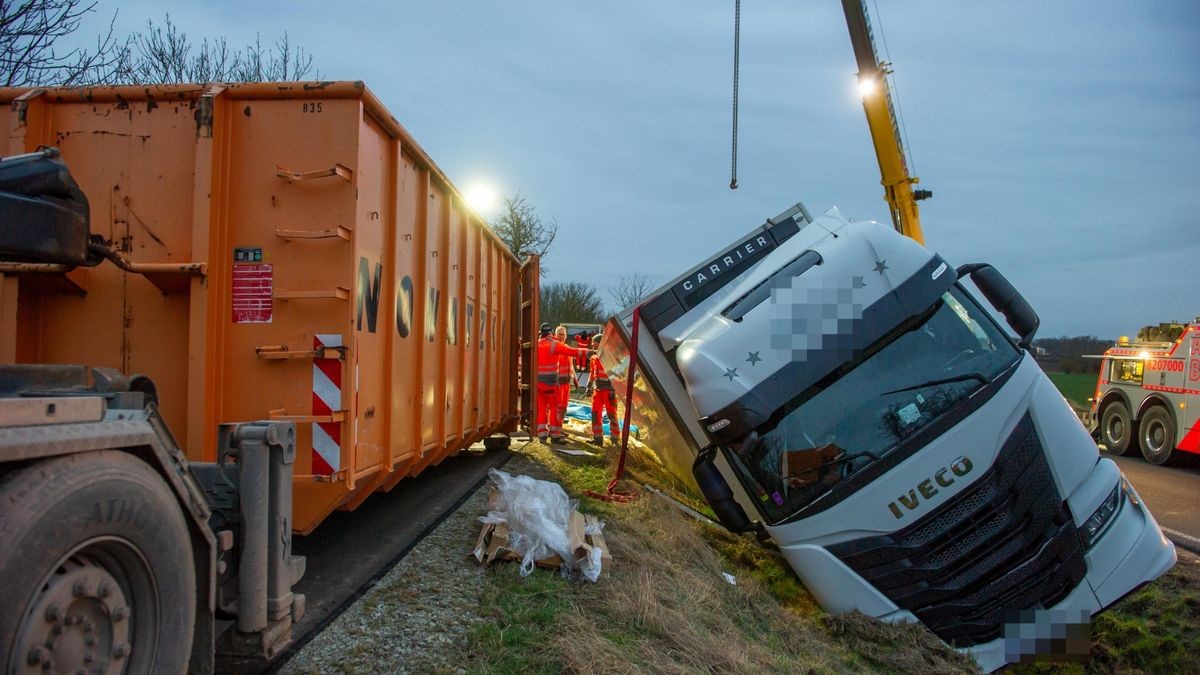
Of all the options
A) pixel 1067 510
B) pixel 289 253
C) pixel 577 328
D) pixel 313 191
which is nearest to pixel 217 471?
pixel 289 253

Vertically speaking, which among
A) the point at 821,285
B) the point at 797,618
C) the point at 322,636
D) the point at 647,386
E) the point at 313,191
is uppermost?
the point at 313,191

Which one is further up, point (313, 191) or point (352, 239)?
point (313, 191)

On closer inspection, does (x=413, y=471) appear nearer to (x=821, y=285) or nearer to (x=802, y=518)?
(x=802, y=518)

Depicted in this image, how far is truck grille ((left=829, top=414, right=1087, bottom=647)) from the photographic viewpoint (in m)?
4.33

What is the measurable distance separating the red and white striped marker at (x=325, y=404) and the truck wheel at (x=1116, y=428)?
14891 millimetres

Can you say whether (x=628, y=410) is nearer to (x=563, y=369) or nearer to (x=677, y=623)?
(x=677, y=623)

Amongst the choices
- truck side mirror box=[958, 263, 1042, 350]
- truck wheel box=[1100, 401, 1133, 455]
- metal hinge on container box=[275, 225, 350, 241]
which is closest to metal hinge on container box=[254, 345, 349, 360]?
metal hinge on container box=[275, 225, 350, 241]

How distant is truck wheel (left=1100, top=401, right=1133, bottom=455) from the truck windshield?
11.7 metres

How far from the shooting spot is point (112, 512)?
1.92 m

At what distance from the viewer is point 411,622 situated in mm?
3609

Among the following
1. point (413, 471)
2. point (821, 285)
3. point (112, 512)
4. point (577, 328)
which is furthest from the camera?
point (577, 328)

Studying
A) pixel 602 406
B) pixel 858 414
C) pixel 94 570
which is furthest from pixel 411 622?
pixel 602 406

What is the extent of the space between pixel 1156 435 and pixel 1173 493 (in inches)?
133

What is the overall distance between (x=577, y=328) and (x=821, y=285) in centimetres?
2527
